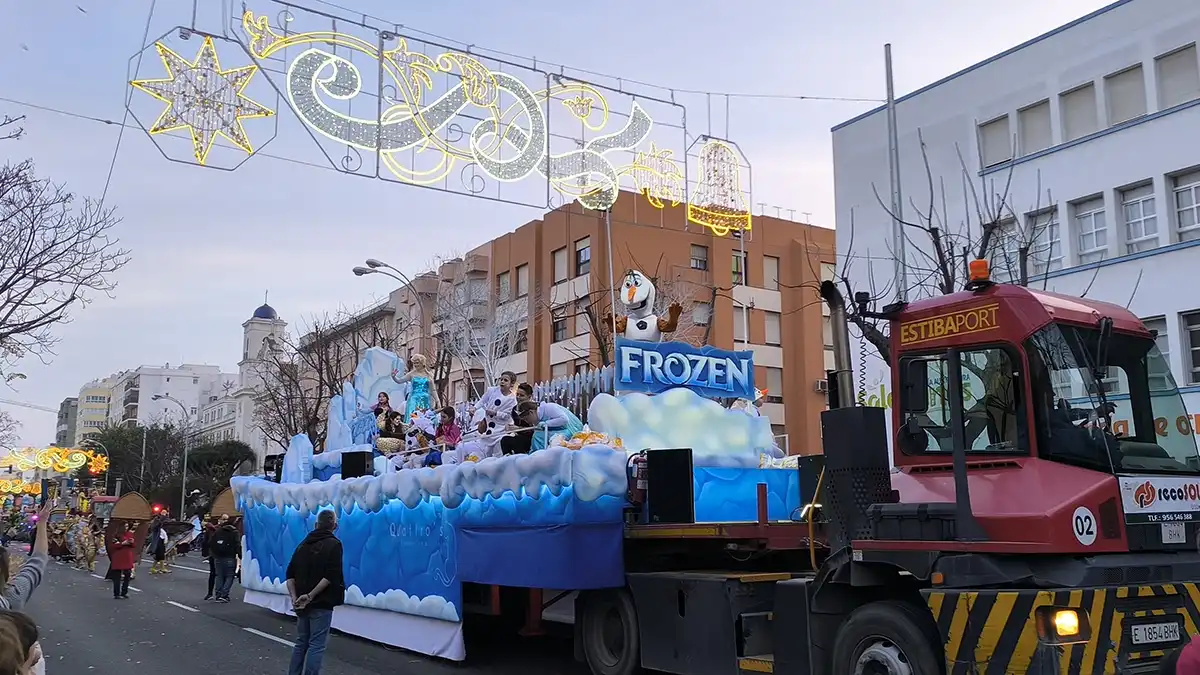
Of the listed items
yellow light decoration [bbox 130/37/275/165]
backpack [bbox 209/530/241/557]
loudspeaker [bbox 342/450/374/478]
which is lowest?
backpack [bbox 209/530/241/557]

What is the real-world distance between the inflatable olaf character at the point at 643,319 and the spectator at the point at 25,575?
26.0ft

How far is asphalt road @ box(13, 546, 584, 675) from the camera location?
11.7 metres

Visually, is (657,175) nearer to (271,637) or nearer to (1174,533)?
(271,637)

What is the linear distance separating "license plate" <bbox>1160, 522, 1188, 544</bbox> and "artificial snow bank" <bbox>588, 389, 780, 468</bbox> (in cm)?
573

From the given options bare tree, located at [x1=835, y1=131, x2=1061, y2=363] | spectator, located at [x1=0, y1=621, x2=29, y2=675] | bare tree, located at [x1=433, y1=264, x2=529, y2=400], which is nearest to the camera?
spectator, located at [x1=0, y1=621, x2=29, y2=675]

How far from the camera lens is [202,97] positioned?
1273 centimetres

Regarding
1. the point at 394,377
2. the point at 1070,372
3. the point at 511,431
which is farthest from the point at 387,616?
the point at 1070,372

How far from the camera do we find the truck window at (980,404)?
6566 mm

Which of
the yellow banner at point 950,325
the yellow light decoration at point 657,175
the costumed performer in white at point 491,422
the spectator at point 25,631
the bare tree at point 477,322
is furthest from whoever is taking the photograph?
the bare tree at point 477,322

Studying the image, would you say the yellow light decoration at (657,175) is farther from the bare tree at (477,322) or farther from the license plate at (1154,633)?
the bare tree at (477,322)

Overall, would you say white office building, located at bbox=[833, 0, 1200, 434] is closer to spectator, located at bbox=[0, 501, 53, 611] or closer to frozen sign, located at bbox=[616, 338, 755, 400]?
frozen sign, located at bbox=[616, 338, 755, 400]

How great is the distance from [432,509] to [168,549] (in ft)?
79.2

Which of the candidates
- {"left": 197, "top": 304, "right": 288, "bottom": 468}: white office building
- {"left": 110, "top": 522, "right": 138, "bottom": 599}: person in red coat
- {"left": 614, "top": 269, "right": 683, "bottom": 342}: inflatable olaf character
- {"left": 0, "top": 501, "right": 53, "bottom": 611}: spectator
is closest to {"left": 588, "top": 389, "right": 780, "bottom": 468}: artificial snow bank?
{"left": 614, "top": 269, "right": 683, "bottom": 342}: inflatable olaf character

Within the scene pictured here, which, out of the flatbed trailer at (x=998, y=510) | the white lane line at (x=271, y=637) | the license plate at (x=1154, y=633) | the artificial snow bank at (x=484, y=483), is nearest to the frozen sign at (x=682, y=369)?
the artificial snow bank at (x=484, y=483)
